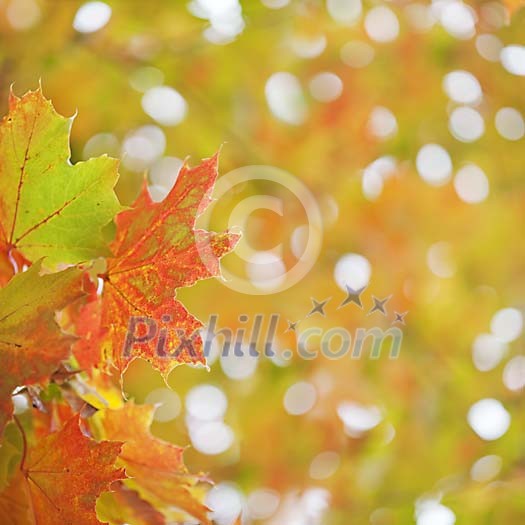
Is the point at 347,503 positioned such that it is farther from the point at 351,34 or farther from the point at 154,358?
the point at 154,358

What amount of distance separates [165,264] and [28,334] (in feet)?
0.28

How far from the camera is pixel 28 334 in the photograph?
0.39 meters

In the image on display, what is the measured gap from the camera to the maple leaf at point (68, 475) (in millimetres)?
408

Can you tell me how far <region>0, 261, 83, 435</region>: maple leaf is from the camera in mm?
388

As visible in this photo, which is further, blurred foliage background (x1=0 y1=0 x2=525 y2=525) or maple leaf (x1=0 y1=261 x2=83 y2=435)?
blurred foliage background (x1=0 y1=0 x2=525 y2=525)

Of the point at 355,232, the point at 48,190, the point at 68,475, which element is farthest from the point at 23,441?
the point at 355,232

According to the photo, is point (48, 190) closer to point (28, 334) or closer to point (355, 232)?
point (28, 334)

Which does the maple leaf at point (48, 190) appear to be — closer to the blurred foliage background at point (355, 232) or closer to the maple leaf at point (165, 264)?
the maple leaf at point (165, 264)

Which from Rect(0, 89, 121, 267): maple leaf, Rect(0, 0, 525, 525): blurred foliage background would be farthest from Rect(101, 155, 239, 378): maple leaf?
Rect(0, 0, 525, 525): blurred foliage background

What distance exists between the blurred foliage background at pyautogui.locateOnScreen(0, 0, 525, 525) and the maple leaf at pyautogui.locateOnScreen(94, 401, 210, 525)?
1076 millimetres

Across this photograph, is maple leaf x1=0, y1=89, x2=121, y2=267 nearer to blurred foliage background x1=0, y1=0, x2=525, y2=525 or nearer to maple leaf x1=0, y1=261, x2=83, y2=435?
maple leaf x1=0, y1=261, x2=83, y2=435

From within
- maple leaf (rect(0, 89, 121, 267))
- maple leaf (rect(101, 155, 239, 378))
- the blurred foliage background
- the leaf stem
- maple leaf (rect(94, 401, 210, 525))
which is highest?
maple leaf (rect(0, 89, 121, 267))

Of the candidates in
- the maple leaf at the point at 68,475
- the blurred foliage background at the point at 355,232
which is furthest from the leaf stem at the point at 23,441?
the blurred foliage background at the point at 355,232

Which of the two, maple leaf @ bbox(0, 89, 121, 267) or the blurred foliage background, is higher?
maple leaf @ bbox(0, 89, 121, 267)
